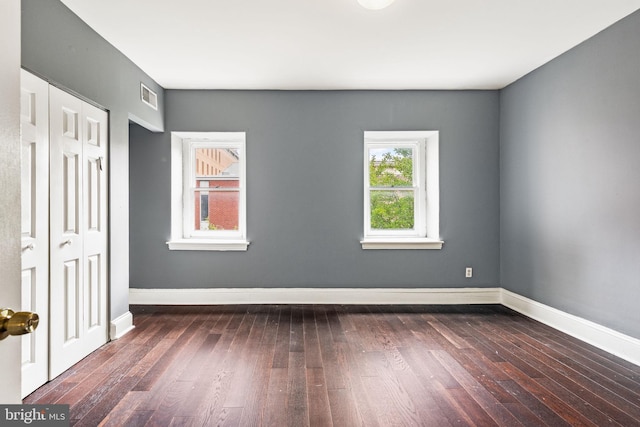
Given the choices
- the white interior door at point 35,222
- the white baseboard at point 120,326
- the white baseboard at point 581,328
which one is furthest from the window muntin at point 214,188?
the white baseboard at point 581,328

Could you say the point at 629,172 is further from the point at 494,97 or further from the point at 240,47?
the point at 240,47

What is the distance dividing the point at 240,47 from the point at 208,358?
261cm

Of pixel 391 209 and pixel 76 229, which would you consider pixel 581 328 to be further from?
pixel 76 229

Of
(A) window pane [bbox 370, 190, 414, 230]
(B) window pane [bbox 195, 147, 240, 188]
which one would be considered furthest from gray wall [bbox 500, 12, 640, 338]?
(B) window pane [bbox 195, 147, 240, 188]

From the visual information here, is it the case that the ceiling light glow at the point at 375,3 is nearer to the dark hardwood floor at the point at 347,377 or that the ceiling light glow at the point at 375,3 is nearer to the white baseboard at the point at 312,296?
the dark hardwood floor at the point at 347,377

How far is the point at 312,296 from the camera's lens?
4.44 m

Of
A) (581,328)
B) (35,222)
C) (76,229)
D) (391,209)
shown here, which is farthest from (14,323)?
(391,209)

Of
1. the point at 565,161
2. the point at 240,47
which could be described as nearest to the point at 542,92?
the point at 565,161

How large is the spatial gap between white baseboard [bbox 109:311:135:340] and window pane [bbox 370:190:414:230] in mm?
2856

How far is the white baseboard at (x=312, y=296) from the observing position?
441cm

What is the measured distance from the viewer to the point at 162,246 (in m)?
4.44

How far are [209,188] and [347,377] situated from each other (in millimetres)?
2992

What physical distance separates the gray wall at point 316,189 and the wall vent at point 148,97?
29 cm

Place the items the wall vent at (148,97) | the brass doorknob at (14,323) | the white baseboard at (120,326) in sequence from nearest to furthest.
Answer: the brass doorknob at (14,323) → the white baseboard at (120,326) → the wall vent at (148,97)
